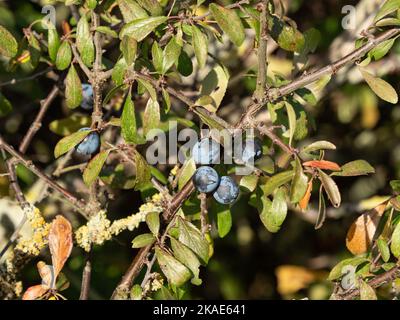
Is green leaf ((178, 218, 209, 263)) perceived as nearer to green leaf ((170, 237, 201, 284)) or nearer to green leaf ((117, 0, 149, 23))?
green leaf ((170, 237, 201, 284))

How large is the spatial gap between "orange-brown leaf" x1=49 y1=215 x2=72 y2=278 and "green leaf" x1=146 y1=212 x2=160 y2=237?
20 centimetres

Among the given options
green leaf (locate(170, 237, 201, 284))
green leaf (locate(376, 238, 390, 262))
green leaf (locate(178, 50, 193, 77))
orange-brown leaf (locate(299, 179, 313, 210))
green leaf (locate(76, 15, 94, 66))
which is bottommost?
green leaf (locate(170, 237, 201, 284))

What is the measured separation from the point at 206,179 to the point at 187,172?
0.13m

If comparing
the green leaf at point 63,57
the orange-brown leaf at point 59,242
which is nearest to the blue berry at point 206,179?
the orange-brown leaf at point 59,242

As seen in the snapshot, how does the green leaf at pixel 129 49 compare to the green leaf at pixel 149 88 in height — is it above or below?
above

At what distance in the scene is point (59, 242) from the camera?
1574 millimetres

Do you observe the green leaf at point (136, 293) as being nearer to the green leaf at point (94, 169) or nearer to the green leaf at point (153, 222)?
the green leaf at point (153, 222)

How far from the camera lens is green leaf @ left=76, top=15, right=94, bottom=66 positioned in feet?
5.29

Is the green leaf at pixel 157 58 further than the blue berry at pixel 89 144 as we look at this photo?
No

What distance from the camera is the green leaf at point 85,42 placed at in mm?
1611

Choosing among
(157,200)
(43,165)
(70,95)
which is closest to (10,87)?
(43,165)

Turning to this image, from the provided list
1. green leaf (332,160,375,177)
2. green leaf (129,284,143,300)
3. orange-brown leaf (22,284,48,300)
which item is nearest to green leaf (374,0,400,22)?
green leaf (332,160,375,177)

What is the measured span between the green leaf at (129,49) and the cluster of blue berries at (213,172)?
0.71ft

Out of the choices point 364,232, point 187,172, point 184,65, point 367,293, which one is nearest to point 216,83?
point 184,65
